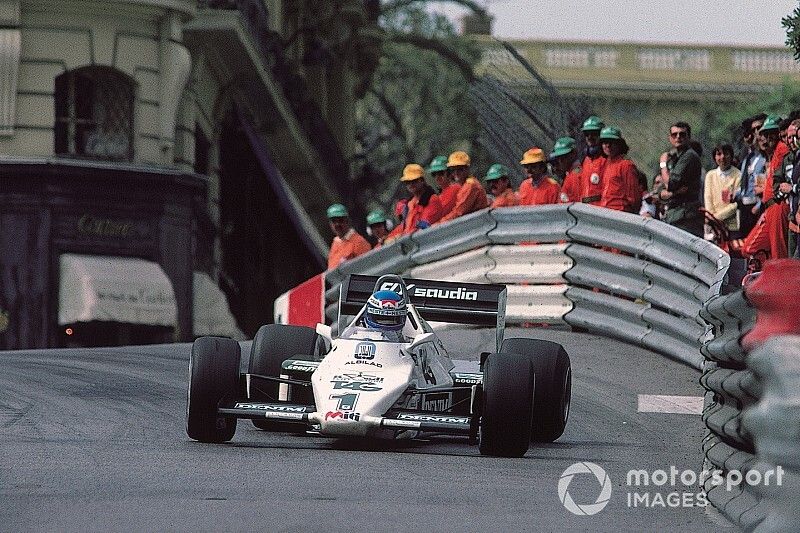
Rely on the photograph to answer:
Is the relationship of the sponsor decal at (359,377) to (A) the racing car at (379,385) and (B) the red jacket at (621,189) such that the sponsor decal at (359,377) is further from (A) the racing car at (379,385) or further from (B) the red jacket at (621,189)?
(B) the red jacket at (621,189)

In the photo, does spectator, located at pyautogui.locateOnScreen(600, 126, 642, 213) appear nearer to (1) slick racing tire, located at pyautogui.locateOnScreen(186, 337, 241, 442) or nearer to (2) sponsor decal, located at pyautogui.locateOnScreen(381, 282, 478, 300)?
(2) sponsor decal, located at pyautogui.locateOnScreen(381, 282, 478, 300)

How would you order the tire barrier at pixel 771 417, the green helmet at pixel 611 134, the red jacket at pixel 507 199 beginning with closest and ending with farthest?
the tire barrier at pixel 771 417
the green helmet at pixel 611 134
the red jacket at pixel 507 199

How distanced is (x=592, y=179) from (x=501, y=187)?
2.14 meters

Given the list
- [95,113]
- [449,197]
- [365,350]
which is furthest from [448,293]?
[95,113]

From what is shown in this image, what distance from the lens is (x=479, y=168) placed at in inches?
2185

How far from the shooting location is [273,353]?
11852 mm

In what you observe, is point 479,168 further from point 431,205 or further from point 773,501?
point 773,501

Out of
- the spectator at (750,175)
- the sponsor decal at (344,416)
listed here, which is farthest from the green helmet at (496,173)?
the sponsor decal at (344,416)

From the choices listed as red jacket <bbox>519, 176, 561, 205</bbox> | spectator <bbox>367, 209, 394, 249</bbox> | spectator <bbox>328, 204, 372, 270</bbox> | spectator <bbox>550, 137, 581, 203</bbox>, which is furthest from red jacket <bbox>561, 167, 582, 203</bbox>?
spectator <bbox>367, 209, 394, 249</bbox>

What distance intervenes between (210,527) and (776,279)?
242 centimetres

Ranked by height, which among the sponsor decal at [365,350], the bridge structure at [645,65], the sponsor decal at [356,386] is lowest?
the sponsor decal at [356,386]

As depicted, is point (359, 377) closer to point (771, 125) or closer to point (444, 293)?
point (444, 293)

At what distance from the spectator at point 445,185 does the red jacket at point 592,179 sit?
7.52 ft

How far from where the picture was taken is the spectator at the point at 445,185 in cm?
2038
